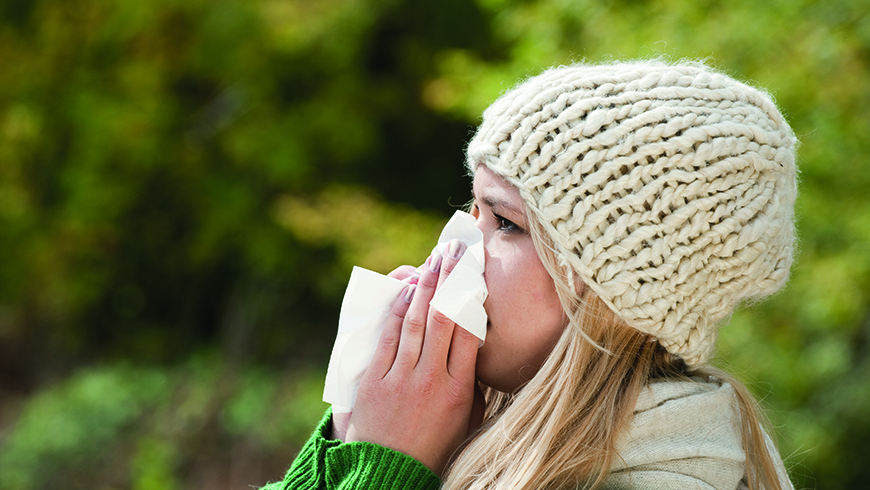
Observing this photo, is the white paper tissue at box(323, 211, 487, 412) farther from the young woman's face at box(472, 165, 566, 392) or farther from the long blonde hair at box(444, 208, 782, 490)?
the long blonde hair at box(444, 208, 782, 490)

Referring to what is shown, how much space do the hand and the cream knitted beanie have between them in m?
0.35

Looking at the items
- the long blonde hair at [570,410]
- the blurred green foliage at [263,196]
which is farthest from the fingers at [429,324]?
the blurred green foliage at [263,196]

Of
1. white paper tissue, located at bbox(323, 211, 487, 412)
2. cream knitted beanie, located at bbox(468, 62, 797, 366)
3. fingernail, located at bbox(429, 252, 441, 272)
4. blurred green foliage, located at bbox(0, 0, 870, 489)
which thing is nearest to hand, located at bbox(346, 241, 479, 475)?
fingernail, located at bbox(429, 252, 441, 272)

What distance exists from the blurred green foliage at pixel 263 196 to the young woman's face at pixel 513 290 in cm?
279

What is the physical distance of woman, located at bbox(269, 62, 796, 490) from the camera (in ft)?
5.32

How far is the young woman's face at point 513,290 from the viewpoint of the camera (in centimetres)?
177

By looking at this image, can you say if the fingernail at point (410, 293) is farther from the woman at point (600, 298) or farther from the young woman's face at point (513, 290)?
the young woman's face at point (513, 290)

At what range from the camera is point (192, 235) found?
852 cm

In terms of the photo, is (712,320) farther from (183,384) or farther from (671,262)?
(183,384)

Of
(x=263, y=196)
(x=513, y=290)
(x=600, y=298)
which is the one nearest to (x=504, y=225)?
(x=513, y=290)

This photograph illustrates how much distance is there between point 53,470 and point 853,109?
20.8ft

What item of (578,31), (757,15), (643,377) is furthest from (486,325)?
(578,31)

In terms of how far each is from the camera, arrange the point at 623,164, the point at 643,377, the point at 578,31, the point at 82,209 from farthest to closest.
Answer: the point at 82,209 < the point at 578,31 < the point at 643,377 < the point at 623,164

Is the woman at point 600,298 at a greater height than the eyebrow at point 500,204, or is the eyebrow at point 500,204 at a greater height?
the eyebrow at point 500,204
